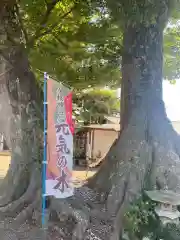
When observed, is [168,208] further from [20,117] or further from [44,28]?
[44,28]

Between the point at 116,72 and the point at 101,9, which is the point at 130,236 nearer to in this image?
the point at 101,9

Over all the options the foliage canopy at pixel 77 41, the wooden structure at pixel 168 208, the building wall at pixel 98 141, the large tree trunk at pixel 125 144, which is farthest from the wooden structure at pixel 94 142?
the wooden structure at pixel 168 208

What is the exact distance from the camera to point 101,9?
23.5 feet

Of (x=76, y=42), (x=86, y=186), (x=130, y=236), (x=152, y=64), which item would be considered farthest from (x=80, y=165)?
(x=130, y=236)

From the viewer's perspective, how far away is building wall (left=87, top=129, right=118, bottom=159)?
50.6 ft

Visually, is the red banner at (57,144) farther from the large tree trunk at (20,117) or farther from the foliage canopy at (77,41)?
the foliage canopy at (77,41)

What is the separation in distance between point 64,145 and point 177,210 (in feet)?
5.50

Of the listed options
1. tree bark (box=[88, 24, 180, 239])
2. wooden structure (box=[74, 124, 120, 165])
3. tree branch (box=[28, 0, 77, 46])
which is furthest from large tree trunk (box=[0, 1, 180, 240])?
wooden structure (box=[74, 124, 120, 165])

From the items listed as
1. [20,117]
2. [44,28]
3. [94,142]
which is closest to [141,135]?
[20,117]

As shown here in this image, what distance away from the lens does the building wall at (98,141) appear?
1542cm

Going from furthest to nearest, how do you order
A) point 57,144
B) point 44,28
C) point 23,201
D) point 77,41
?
point 77,41
point 44,28
point 23,201
point 57,144

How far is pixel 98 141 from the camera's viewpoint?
616 inches

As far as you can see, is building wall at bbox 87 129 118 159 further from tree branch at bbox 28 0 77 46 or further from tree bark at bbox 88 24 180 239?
tree bark at bbox 88 24 180 239

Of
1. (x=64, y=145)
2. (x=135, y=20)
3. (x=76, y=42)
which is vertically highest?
(x=76, y=42)
